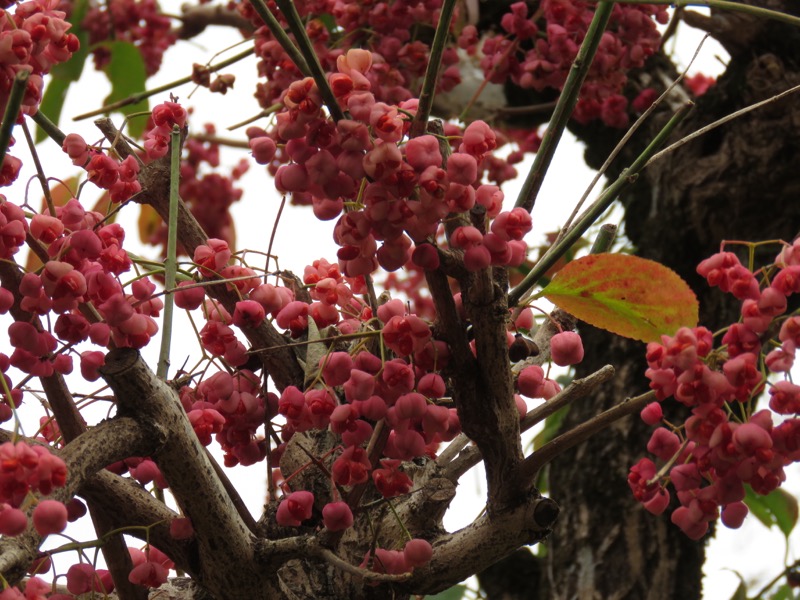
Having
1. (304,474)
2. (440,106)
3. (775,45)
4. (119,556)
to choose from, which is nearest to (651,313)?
(304,474)

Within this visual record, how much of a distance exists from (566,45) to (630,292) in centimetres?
91

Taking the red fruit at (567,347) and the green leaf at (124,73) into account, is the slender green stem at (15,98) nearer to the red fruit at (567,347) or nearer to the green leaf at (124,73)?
the red fruit at (567,347)

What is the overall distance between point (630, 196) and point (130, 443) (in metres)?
1.40

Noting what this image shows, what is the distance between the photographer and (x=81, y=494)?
984mm

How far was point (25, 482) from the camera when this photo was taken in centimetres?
73

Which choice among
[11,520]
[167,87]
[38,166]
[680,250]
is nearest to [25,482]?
[11,520]

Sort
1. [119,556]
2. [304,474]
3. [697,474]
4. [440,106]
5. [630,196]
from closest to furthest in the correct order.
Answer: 1. [697,474]
2. [119,556]
3. [304,474]
4. [630,196]
5. [440,106]

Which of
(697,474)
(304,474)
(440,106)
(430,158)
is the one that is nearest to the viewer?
(430,158)

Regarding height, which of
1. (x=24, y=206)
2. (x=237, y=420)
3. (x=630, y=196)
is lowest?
(x=237, y=420)

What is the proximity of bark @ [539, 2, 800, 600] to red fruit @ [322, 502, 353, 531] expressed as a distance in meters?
0.86

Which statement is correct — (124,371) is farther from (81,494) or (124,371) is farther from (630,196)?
(630,196)

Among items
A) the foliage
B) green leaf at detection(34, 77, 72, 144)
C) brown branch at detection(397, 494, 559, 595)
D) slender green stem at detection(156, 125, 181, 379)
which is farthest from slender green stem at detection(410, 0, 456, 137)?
green leaf at detection(34, 77, 72, 144)

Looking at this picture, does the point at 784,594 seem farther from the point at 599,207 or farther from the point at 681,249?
the point at 599,207

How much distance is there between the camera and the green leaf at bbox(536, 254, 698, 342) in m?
0.93
